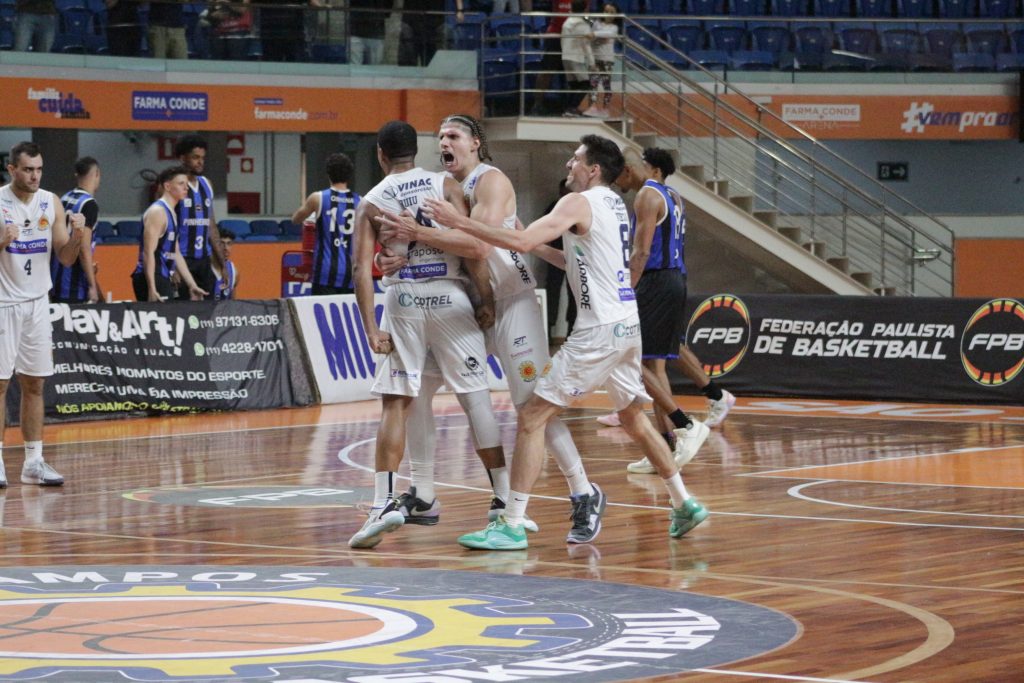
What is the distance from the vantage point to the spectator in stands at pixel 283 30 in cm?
2417

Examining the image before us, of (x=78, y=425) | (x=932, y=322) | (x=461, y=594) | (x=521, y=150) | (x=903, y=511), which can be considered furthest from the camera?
(x=521, y=150)

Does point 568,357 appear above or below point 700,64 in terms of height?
below

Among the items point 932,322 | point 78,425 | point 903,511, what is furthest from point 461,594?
point 932,322

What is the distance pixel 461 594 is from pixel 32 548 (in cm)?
262

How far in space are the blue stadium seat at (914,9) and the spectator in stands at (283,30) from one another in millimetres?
10018

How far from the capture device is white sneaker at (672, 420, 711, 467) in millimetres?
11969

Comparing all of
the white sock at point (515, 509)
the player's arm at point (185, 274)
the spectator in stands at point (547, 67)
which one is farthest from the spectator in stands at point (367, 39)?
the white sock at point (515, 509)

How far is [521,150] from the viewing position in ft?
83.0

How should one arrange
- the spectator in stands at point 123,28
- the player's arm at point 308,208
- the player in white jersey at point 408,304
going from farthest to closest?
the spectator in stands at point 123,28 < the player's arm at point 308,208 < the player in white jersey at point 408,304

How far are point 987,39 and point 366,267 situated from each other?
21324 millimetres

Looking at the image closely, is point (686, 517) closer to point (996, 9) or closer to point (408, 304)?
point (408, 304)

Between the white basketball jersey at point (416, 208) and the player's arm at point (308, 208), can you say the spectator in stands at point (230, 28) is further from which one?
the white basketball jersey at point (416, 208)

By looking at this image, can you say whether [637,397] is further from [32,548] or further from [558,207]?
[32,548]

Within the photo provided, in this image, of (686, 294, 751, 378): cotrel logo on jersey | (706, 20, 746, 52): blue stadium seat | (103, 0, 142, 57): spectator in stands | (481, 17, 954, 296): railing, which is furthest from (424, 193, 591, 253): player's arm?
(706, 20, 746, 52): blue stadium seat
